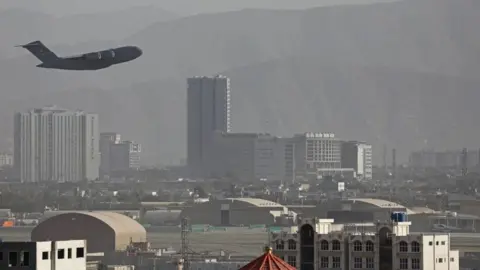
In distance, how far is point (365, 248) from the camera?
160ft

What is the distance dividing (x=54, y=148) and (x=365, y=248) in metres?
143

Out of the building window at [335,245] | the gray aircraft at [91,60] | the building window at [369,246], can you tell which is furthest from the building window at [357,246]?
the gray aircraft at [91,60]

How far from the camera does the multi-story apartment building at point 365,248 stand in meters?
48.3

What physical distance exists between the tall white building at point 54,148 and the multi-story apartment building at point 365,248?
135m

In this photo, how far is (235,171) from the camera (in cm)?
19488

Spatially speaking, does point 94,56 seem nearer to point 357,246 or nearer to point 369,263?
point 357,246

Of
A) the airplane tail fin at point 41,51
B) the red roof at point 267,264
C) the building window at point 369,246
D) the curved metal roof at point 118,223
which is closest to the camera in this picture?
the red roof at point 267,264

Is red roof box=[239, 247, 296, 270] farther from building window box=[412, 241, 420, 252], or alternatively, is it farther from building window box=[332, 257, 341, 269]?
building window box=[332, 257, 341, 269]

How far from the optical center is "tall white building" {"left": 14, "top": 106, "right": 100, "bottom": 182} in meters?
188

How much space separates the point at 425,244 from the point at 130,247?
4726 centimetres

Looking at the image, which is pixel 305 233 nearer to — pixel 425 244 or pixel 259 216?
pixel 425 244

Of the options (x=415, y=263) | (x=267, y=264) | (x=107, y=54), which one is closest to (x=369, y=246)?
(x=415, y=263)

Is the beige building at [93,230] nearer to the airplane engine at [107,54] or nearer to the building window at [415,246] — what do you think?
the airplane engine at [107,54]

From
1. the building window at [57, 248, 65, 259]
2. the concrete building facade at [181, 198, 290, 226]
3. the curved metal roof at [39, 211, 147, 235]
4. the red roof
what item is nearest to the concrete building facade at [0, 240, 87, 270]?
the building window at [57, 248, 65, 259]
